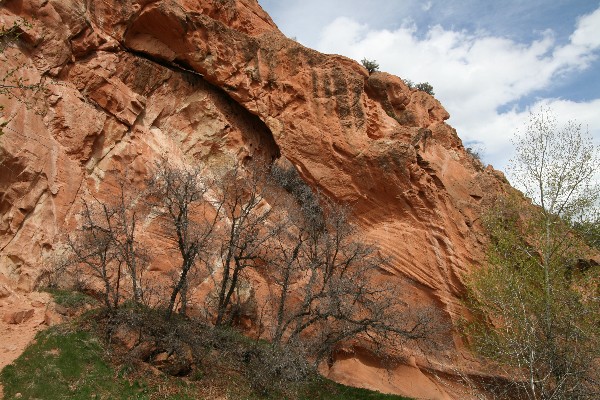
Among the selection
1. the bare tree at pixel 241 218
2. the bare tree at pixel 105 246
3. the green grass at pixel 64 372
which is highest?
the bare tree at pixel 241 218

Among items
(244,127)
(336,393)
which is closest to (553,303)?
(336,393)

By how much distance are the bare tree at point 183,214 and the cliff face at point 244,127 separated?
161cm

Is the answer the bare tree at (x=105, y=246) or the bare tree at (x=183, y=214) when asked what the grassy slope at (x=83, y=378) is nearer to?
the bare tree at (x=105, y=246)

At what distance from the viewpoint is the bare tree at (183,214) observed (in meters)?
13.7

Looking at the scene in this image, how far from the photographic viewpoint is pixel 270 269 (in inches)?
754

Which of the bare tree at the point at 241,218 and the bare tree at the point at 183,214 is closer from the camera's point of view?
the bare tree at the point at 183,214

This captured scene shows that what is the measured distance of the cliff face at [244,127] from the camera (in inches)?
662

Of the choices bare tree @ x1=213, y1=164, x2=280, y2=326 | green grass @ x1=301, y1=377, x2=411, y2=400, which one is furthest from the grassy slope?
bare tree @ x1=213, y1=164, x2=280, y2=326

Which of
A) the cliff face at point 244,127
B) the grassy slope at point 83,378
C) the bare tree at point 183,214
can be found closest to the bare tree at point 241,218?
A: the bare tree at point 183,214

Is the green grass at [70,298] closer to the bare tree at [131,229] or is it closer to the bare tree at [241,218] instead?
the bare tree at [131,229]

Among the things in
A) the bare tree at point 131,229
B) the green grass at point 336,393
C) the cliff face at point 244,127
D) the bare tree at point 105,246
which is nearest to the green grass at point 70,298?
the bare tree at point 105,246

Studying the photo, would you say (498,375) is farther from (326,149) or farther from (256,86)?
(256,86)

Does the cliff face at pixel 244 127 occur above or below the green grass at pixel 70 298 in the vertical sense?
above

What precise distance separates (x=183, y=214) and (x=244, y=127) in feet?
26.7
